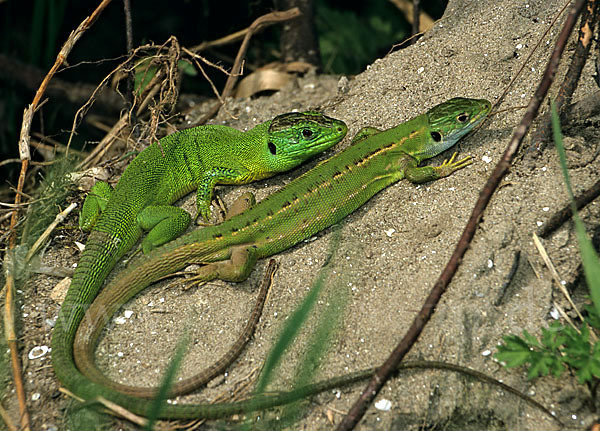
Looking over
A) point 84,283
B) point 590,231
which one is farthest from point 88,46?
point 590,231

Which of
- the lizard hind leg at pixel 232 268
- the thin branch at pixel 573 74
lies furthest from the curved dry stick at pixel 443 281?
the lizard hind leg at pixel 232 268

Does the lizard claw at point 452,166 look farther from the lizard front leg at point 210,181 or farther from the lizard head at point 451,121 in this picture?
the lizard front leg at point 210,181

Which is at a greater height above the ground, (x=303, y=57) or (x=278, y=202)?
(x=303, y=57)

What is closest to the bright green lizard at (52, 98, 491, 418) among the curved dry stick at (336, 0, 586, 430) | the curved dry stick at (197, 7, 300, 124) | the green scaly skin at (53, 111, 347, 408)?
the green scaly skin at (53, 111, 347, 408)

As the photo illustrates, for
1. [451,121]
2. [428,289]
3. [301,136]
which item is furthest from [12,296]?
[451,121]

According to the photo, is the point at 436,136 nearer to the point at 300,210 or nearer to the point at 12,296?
the point at 300,210

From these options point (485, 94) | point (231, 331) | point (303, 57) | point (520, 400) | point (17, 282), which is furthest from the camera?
point (303, 57)

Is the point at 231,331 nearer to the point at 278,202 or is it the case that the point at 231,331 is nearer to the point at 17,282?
the point at 278,202
